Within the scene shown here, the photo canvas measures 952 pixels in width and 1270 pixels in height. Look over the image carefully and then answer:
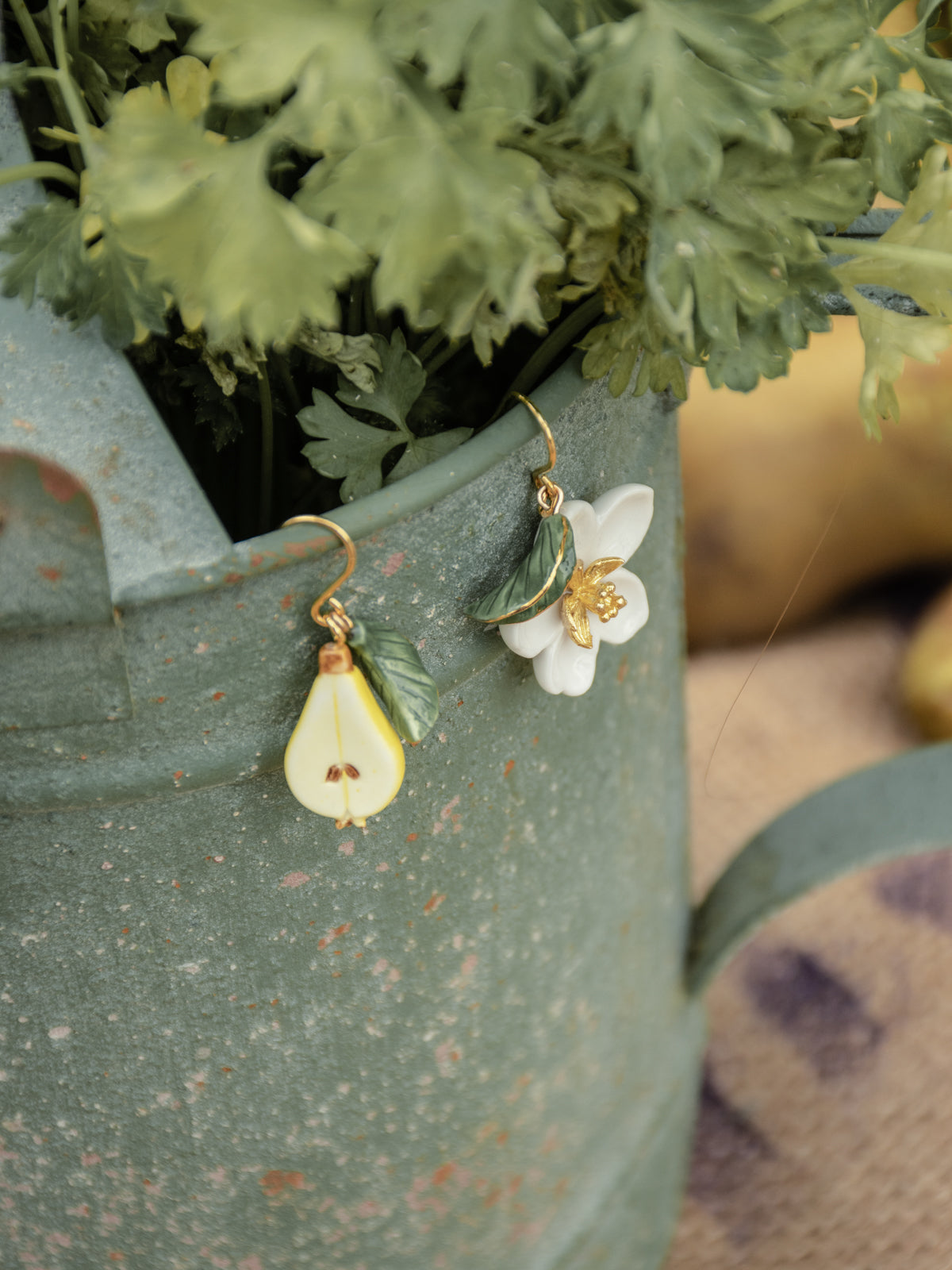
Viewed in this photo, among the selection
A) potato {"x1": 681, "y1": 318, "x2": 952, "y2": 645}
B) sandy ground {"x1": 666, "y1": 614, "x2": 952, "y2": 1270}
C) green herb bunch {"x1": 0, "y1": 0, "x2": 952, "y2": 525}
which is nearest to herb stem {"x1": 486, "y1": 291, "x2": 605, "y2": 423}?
green herb bunch {"x1": 0, "y1": 0, "x2": 952, "y2": 525}

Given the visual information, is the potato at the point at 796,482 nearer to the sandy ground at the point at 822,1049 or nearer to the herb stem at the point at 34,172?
the sandy ground at the point at 822,1049

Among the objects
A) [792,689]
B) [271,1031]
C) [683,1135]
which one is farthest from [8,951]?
[792,689]

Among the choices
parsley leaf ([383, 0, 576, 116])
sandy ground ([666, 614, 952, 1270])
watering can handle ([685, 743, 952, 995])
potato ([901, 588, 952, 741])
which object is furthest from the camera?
potato ([901, 588, 952, 741])

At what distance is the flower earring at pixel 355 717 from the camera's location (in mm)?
346

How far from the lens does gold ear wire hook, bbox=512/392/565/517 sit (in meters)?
0.37

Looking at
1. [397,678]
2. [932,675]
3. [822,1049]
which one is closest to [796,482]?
[932,675]

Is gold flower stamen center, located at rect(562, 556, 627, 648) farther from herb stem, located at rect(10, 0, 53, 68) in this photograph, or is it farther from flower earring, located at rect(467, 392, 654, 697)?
herb stem, located at rect(10, 0, 53, 68)

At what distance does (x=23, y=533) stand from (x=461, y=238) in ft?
0.44

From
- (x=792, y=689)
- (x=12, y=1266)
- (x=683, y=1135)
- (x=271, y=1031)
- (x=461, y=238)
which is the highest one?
(x=461, y=238)

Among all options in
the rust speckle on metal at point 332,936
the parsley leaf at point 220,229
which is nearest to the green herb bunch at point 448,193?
the parsley leaf at point 220,229

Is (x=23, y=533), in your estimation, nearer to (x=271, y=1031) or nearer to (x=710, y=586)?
(x=271, y=1031)

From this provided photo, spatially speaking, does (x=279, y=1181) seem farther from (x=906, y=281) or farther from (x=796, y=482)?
(x=796, y=482)

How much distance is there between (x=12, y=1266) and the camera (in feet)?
1.61

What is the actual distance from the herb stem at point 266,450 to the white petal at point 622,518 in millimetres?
111
